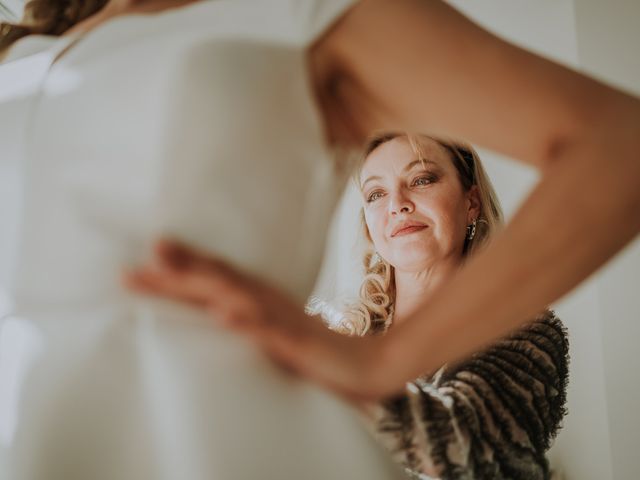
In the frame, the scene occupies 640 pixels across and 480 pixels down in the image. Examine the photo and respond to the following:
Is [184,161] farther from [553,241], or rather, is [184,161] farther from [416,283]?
[416,283]

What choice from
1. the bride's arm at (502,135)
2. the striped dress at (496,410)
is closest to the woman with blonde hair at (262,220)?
the bride's arm at (502,135)

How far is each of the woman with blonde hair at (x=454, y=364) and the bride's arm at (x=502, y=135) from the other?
90 millimetres

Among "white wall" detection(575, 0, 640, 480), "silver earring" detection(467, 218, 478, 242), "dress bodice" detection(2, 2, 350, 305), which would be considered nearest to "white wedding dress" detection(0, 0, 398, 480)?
"dress bodice" detection(2, 2, 350, 305)

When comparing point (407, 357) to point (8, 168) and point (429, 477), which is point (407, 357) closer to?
point (429, 477)

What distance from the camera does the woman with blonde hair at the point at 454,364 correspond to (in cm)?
39

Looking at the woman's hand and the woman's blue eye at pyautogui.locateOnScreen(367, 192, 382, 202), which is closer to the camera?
the woman's hand

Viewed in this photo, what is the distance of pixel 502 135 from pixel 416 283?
342 millimetres

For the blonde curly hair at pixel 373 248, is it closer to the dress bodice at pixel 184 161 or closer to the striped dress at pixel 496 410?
the striped dress at pixel 496 410

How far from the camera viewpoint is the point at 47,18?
44cm

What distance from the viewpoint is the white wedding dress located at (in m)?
0.29

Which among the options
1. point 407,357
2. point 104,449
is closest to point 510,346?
point 407,357

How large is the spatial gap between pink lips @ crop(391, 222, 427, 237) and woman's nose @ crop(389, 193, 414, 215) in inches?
0.9

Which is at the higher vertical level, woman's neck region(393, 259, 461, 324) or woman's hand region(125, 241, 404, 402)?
woman's neck region(393, 259, 461, 324)

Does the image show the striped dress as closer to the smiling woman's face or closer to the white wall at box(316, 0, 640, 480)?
the white wall at box(316, 0, 640, 480)
